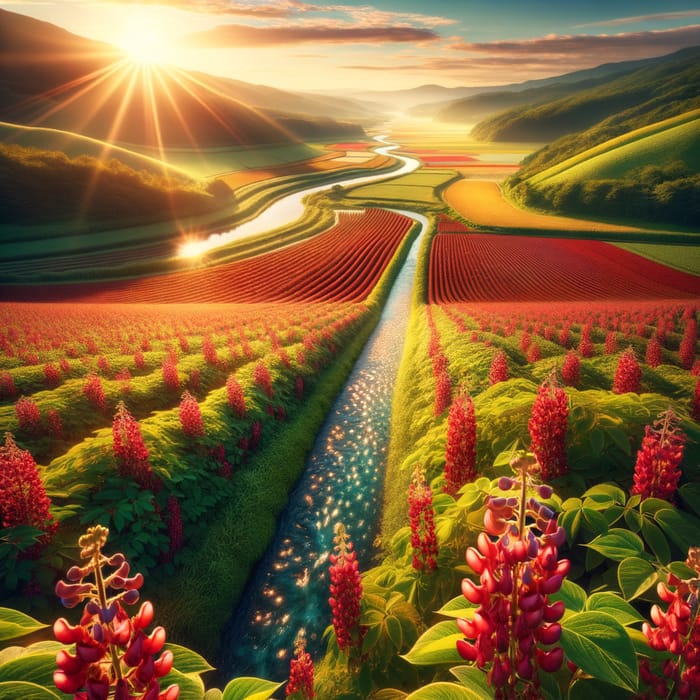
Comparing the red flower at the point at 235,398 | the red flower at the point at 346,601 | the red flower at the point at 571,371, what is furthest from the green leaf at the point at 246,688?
the red flower at the point at 235,398

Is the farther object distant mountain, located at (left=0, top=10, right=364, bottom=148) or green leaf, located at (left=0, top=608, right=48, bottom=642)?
distant mountain, located at (left=0, top=10, right=364, bottom=148)

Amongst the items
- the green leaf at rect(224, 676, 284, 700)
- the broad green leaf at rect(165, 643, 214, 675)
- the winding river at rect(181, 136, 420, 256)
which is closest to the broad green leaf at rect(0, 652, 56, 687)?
the broad green leaf at rect(165, 643, 214, 675)

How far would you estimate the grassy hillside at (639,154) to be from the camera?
75.9 meters

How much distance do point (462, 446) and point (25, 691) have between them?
16.0 feet

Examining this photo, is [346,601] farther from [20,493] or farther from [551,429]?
[20,493]

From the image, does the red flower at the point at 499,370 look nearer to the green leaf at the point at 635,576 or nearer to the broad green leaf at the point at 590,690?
the green leaf at the point at 635,576

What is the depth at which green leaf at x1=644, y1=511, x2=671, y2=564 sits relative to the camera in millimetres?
3226

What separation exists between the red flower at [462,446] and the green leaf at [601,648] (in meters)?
3.51

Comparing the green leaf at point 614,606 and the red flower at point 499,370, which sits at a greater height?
the green leaf at point 614,606

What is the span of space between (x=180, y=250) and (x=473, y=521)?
59.5 meters

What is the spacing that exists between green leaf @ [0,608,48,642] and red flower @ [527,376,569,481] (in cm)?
450

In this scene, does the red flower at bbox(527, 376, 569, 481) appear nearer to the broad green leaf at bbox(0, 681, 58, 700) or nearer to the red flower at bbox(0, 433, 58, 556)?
the broad green leaf at bbox(0, 681, 58, 700)

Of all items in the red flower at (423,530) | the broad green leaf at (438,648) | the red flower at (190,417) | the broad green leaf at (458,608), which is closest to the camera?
the broad green leaf at (438,648)

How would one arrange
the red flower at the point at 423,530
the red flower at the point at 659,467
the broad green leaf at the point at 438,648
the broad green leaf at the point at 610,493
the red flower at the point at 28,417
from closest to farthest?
1. the broad green leaf at the point at 438,648
2. the broad green leaf at the point at 610,493
3. the red flower at the point at 659,467
4. the red flower at the point at 423,530
5. the red flower at the point at 28,417
